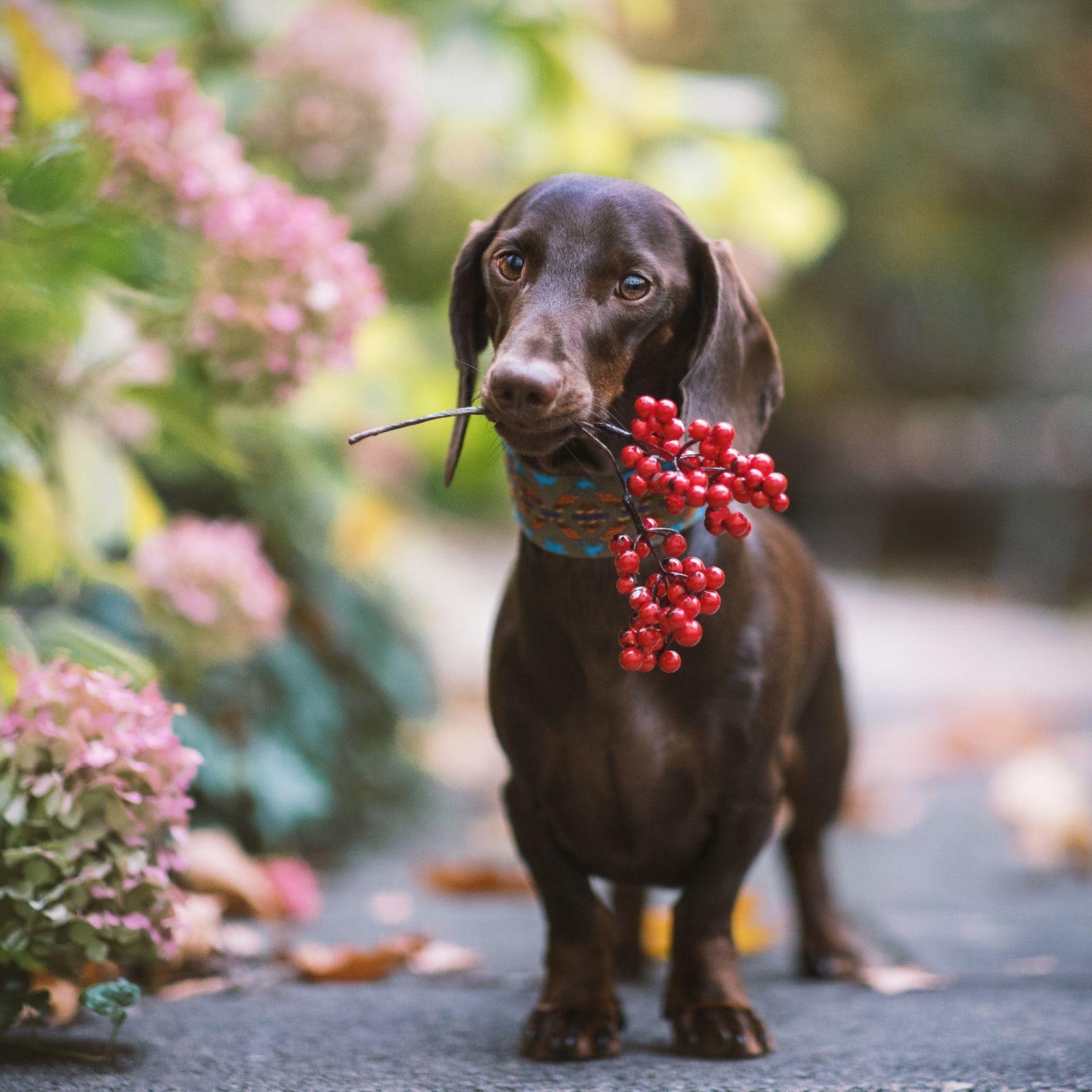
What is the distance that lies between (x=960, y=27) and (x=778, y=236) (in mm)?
8248

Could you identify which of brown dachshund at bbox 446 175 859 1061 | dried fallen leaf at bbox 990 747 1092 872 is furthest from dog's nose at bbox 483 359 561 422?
dried fallen leaf at bbox 990 747 1092 872

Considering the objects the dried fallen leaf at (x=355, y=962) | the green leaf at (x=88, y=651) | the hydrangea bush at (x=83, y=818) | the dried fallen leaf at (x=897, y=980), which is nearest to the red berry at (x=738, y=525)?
the hydrangea bush at (x=83, y=818)

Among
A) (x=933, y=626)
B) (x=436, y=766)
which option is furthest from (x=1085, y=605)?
(x=436, y=766)

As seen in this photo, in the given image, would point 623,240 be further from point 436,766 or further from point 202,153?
point 436,766

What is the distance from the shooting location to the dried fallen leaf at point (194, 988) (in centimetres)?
213

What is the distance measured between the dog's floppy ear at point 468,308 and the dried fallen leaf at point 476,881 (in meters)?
1.38

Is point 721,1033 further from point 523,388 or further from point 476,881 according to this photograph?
point 476,881

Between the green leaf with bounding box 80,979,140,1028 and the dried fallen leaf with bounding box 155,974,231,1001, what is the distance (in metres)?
0.41

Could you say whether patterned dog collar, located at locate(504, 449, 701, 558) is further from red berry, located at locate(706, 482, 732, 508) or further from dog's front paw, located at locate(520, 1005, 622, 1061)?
dog's front paw, located at locate(520, 1005, 622, 1061)

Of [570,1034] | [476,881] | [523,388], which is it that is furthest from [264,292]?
[476,881]

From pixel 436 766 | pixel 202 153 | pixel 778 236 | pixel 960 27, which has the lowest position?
pixel 436 766

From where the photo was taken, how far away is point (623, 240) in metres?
1.73

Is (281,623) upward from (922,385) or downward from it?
downward

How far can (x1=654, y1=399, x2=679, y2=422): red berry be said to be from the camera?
1541mm
